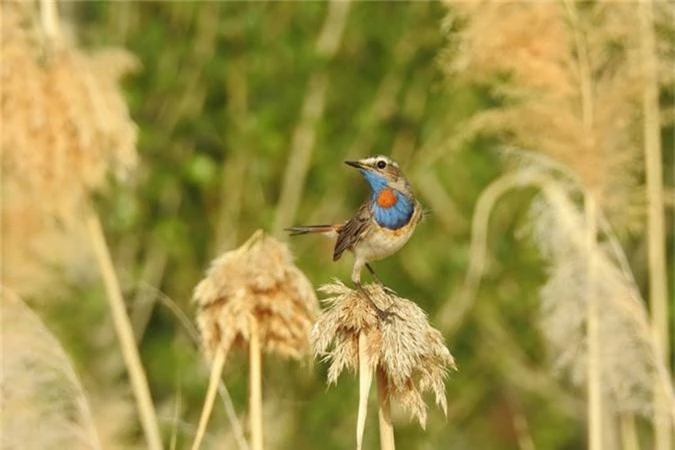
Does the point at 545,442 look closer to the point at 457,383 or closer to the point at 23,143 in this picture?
the point at 457,383

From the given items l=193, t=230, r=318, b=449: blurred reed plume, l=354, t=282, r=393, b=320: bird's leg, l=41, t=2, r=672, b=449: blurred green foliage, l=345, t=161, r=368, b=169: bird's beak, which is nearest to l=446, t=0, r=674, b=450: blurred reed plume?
l=345, t=161, r=368, b=169: bird's beak

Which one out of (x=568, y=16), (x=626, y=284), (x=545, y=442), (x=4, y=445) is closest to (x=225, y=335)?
(x=4, y=445)

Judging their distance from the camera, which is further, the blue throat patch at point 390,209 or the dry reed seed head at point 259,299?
the blue throat patch at point 390,209

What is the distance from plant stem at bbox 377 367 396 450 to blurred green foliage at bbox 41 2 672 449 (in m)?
5.11

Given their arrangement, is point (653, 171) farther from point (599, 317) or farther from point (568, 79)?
point (599, 317)

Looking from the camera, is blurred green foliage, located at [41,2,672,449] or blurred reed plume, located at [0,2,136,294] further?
blurred green foliage, located at [41,2,672,449]

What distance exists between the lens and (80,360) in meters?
7.84

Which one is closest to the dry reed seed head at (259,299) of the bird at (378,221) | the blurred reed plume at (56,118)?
the bird at (378,221)

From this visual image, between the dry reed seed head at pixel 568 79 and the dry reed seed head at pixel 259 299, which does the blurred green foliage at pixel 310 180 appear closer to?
the dry reed seed head at pixel 568 79

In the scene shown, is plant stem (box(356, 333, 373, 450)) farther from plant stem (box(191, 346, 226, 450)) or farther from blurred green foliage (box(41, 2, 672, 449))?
blurred green foliage (box(41, 2, 672, 449))

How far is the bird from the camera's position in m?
3.55

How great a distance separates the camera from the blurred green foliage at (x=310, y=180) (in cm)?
822

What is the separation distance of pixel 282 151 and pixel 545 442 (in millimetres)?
1876

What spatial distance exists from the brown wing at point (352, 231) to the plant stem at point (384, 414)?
0.63 m
